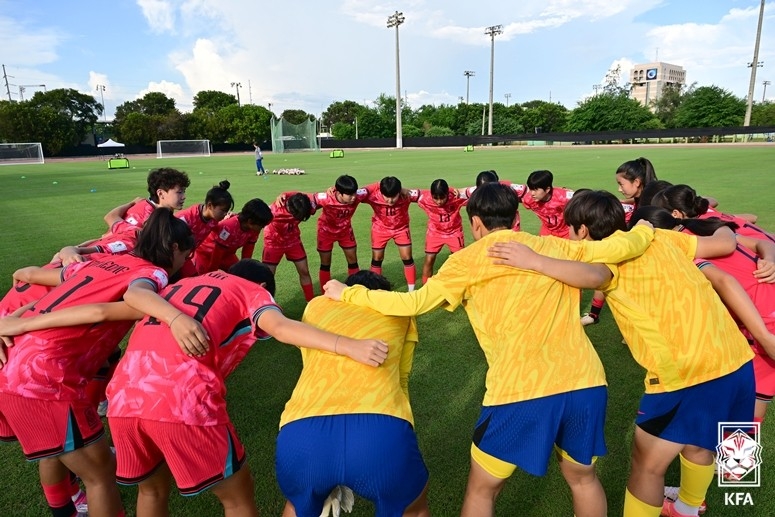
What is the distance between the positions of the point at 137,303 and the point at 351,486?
1.25 meters

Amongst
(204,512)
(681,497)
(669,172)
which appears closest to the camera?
(681,497)

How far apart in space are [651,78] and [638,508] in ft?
540

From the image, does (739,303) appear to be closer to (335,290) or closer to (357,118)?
(335,290)

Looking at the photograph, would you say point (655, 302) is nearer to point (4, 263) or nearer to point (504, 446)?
point (504, 446)

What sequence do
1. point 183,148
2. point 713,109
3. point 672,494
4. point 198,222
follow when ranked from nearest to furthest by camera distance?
point 672,494
point 198,222
point 183,148
point 713,109

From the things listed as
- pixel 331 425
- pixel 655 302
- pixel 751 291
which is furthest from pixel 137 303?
pixel 751 291

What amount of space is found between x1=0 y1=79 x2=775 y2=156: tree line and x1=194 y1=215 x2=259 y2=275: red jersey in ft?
195

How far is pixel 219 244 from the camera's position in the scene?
19.4 ft

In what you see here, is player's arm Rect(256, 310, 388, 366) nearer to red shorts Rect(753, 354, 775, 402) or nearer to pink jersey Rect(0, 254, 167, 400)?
pink jersey Rect(0, 254, 167, 400)

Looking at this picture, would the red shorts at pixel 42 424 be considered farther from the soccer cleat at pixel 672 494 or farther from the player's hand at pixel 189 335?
the soccer cleat at pixel 672 494

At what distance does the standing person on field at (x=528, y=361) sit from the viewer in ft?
6.90

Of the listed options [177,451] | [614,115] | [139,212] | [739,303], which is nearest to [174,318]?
[177,451]

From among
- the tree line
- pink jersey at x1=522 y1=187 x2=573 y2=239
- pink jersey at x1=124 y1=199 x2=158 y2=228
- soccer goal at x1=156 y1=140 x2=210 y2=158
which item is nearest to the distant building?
the tree line

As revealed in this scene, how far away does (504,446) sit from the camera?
2.15 meters
